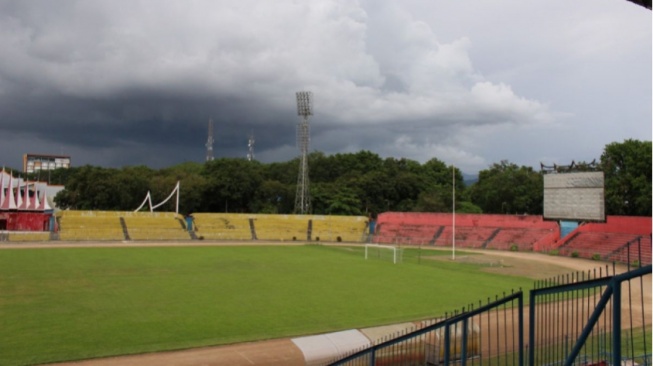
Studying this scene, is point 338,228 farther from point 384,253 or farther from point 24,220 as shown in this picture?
point 24,220

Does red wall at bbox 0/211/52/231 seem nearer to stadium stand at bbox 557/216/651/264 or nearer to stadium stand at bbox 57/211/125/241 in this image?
stadium stand at bbox 57/211/125/241

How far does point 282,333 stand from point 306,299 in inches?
229

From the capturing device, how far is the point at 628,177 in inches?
2047

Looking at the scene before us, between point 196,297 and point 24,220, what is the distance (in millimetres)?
45835

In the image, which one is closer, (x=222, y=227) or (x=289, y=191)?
(x=222, y=227)

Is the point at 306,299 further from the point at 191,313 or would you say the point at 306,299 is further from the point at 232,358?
the point at 232,358

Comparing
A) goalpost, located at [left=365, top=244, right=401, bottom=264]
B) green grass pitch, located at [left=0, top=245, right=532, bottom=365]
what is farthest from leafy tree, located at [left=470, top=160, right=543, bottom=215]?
green grass pitch, located at [left=0, top=245, right=532, bottom=365]

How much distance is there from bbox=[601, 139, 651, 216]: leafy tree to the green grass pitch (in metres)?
25.4

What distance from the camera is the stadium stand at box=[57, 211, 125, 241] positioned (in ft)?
173

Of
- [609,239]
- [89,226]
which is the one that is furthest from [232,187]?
[609,239]

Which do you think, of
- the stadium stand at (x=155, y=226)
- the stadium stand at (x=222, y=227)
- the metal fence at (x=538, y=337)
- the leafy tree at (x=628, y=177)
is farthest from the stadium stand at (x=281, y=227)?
the metal fence at (x=538, y=337)

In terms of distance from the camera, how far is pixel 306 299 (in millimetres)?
22516

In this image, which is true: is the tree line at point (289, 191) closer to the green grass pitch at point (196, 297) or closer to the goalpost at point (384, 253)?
the goalpost at point (384, 253)

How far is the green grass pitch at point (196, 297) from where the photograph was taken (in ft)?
52.2
